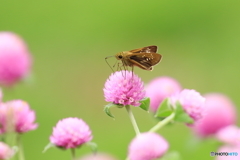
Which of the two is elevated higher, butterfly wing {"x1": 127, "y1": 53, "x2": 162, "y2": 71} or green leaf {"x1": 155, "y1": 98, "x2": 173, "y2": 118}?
butterfly wing {"x1": 127, "y1": 53, "x2": 162, "y2": 71}

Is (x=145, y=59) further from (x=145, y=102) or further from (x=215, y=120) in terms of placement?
(x=215, y=120)

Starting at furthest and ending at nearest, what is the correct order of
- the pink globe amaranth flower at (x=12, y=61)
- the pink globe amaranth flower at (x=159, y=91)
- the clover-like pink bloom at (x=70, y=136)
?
the pink globe amaranth flower at (x=12, y=61) < the pink globe amaranth flower at (x=159, y=91) < the clover-like pink bloom at (x=70, y=136)

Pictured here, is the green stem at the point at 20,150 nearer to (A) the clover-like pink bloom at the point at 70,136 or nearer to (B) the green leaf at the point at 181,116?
(A) the clover-like pink bloom at the point at 70,136

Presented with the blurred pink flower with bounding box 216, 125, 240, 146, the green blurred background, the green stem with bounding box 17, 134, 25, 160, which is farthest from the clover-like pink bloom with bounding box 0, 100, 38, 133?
the green blurred background

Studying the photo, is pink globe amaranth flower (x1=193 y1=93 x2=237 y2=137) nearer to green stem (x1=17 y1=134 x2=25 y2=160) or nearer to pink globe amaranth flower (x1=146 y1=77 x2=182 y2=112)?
pink globe amaranth flower (x1=146 y1=77 x2=182 y2=112)

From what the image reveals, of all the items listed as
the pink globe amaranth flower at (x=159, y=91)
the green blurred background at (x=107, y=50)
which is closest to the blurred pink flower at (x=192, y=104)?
the pink globe amaranth flower at (x=159, y=91)

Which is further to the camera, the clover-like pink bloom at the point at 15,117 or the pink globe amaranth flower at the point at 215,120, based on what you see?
the pink globe amaranth flower at the point at 215,120
